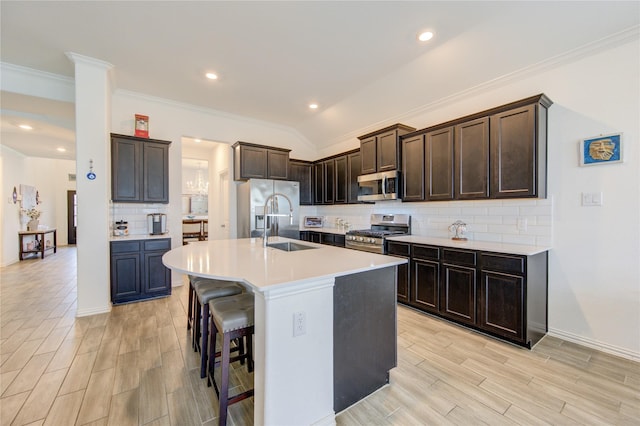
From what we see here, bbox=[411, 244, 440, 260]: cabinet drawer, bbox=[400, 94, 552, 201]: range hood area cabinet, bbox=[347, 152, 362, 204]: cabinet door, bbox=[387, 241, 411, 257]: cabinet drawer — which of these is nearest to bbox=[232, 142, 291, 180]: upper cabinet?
bbox=[347, 152, 362, 204]: cabinet door

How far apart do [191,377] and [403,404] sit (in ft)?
5.08

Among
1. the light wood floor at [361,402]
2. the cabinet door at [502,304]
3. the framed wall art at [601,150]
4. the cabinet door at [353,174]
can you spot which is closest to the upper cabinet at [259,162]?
the cabinet door at [353,174]

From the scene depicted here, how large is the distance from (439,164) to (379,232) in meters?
1.30

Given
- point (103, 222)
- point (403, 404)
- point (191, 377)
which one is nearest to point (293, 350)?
point (403, 404)

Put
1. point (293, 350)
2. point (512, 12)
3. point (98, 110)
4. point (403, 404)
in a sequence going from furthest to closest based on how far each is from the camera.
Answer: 1. point (98, 110)
2. point (512, 12)
3. point (403, 404)
4. point (293, 350)

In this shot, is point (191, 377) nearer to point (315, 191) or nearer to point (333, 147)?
point (315, 191)

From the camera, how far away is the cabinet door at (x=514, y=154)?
2555 millimetres

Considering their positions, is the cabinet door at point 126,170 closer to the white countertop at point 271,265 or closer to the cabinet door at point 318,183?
the white countertop at point 271,265

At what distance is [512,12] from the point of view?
2.36m

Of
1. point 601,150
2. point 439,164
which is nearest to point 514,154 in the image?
point 601,150

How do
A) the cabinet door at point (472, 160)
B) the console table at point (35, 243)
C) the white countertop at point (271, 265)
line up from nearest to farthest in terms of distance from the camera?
the white countertop at point (271, 265) < the cabinet door at point (472, 160) < the console table at point (35, 243)

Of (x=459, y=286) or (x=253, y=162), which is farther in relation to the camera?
(x=253, y=162)

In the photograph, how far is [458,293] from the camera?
2848mm

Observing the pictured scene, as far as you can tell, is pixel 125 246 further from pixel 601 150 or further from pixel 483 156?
pixel 601 150
